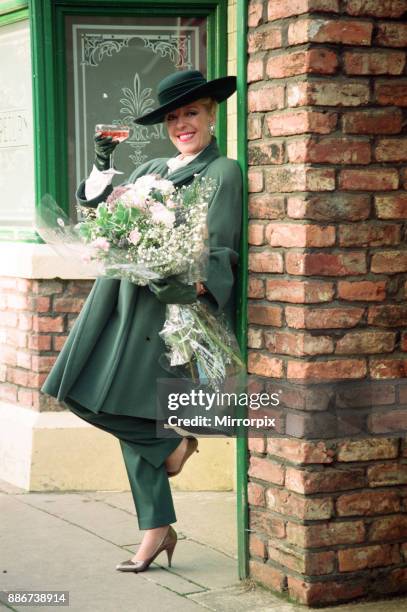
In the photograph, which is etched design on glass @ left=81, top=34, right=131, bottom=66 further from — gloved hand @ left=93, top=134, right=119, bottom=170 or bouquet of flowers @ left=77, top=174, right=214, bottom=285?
bouquet of flowers @ left=77, top=174, right=214, bottom=285

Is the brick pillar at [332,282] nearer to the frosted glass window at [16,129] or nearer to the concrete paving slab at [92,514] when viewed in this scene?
the concrete paving slab at [92,514]

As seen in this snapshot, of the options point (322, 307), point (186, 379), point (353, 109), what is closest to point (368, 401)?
point (322, 307)

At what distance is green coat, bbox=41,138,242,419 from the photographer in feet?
14.1

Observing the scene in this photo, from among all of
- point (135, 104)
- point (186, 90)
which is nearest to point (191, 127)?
point (186, 90)

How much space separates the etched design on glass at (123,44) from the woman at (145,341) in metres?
1.46

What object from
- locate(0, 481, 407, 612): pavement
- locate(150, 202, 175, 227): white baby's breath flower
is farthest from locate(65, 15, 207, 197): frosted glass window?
locate(150, 202, 175, 227): white baby's breath flower

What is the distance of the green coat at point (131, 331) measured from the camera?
169 inches

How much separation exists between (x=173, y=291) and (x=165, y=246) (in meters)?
0.17

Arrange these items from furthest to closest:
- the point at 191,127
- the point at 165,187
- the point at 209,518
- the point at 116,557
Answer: the point at 209,518 → the point at 116,557 → the point at 191,127 → the point at 165,187

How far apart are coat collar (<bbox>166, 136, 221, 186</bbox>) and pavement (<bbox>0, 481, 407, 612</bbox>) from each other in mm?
1573

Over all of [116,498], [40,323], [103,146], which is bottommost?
[116,498]

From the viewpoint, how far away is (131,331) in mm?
4500

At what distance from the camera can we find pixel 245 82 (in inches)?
171

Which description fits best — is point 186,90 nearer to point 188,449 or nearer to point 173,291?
point 173,291
